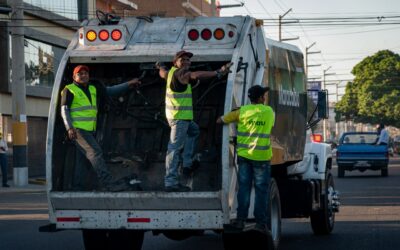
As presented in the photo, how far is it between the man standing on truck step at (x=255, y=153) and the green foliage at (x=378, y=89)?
68.3 meters

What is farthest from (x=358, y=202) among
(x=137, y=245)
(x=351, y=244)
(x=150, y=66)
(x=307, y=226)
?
(x=150, y=66)

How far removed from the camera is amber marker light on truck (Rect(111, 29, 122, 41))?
31.4 feet

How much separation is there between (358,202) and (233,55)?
34.8 feet

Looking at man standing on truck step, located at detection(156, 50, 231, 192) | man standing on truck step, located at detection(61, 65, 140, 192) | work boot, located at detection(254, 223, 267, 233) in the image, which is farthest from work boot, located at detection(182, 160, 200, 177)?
work boot, located at detection(254, 223, 267, 233)

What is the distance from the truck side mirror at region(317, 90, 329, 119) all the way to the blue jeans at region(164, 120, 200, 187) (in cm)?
380

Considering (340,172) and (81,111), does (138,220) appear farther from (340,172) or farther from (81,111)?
(340,172)

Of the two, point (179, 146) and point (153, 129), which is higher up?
point (153, 129)

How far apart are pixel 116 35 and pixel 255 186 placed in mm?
2217

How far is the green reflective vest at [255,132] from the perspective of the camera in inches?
362

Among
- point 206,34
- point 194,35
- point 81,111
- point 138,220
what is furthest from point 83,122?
point 206,34

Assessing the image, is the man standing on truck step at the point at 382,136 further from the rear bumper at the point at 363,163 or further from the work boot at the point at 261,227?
the work boot at the point at 261,227

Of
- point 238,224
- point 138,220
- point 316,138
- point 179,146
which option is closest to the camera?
point 238,224

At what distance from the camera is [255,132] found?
9.48 metres

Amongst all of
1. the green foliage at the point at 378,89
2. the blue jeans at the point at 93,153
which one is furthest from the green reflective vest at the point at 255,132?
the green foliage at the point at 378,89
